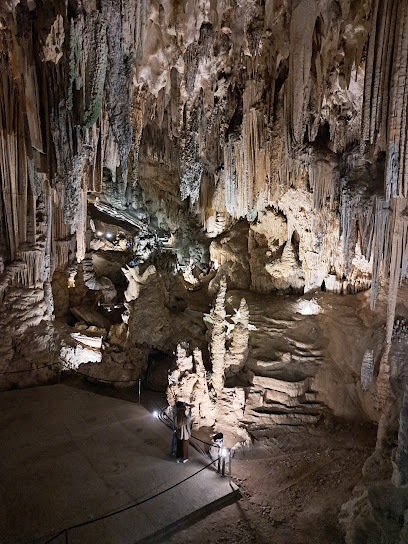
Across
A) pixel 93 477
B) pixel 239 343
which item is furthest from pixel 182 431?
pixel 239 343

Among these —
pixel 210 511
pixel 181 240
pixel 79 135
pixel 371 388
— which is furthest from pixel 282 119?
pixel 181 240

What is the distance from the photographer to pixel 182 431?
5.66 meters

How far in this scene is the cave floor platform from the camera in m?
4.35

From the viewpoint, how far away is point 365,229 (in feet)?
27.9

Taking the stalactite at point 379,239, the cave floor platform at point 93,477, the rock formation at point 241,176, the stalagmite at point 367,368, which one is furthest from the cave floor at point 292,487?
the stalactite at point 379,239

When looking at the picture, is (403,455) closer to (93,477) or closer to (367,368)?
(93,477)

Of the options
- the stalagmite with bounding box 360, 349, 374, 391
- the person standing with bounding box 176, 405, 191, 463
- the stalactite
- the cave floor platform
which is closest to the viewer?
the cave floor platform

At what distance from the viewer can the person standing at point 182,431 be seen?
18.5 feet

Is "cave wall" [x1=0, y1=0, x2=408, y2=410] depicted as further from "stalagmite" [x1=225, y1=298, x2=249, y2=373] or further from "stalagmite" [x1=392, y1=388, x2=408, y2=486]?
"stalagmite" [x1=392, y1=388, x2=408, y2=486]

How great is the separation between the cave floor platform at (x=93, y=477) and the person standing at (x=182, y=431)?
0.13m

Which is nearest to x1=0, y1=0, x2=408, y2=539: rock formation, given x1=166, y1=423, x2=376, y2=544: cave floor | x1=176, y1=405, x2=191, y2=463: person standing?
x1=166, y1=423, x2=376, y2=544: cave floor

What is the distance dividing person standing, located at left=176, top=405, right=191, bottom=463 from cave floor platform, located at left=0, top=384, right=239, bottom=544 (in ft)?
0.43

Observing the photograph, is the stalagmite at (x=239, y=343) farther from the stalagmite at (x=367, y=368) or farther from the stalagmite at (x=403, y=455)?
the stalagmite at (x=403, y=455)

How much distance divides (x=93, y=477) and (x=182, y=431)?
4.49ft
